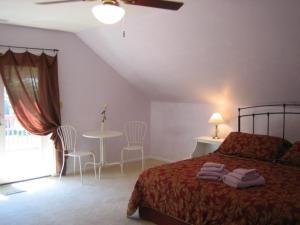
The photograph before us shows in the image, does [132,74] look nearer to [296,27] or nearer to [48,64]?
[48,64]

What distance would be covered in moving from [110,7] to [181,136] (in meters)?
3.86

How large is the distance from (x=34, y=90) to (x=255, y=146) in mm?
3225

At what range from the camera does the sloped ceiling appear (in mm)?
3350

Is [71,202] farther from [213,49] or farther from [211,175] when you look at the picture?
[213,49]

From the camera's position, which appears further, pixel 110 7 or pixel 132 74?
pixel 132 74

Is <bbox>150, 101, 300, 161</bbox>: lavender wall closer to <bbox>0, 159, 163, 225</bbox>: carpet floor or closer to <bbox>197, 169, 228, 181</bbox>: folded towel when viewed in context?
<bbox>0, 159, 163, 225</bbox>: carpet floor

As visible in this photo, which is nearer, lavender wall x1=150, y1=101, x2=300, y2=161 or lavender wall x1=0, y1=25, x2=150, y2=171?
lavender wall x1=150, y1=101, x2=300, y2=161

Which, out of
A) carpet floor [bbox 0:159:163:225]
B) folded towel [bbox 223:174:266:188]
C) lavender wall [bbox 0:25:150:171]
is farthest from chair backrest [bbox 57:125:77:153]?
folded towel [bbox 223:174:266:188]

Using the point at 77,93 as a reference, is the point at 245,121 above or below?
below

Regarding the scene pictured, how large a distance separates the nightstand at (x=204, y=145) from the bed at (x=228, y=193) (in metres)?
0.63

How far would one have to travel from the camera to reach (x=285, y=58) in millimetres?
3656

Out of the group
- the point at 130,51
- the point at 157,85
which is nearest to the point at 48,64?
the point at 130,51

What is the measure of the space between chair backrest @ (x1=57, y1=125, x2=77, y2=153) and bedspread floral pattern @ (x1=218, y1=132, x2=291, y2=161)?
2.37m

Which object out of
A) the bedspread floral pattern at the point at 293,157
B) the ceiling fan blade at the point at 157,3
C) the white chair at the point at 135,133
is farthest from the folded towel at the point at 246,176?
the white chair at the point at 135,133
